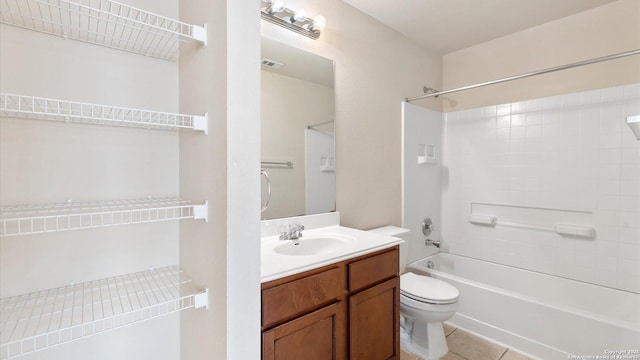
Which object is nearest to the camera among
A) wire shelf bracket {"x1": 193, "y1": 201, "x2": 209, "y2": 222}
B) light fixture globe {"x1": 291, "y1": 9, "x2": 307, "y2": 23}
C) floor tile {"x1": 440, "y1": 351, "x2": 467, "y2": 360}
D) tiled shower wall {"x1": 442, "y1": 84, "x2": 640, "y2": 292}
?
wire shelf bracket {"x1": 193, "y1": 201, "x2": 209, "y2": 222}

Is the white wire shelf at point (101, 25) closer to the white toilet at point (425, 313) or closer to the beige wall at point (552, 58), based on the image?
the white toilet at point (425, 313)

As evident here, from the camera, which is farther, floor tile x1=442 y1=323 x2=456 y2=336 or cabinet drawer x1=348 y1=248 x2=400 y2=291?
floor tile x1=442 y1=323 x2=456 y2=336

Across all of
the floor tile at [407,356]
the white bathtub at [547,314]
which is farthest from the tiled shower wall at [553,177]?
the floor tile at [407,356]

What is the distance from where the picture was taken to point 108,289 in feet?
3.40

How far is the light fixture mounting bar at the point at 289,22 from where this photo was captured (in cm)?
158

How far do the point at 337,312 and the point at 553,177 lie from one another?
2.28 m

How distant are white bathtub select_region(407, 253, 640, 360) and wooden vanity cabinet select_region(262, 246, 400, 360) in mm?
991

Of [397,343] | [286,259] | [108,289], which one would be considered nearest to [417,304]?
[397,343]

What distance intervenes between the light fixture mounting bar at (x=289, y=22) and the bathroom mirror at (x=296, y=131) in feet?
0.36

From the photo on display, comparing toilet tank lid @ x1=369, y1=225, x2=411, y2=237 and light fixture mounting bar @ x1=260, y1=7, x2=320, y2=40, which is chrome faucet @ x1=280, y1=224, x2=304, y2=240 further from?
light fixture mounting bar @ x1=260, y1=7, x2=320, y2=40

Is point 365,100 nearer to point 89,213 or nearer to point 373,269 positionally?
point 373,269

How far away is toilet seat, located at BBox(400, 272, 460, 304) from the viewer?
181 cm

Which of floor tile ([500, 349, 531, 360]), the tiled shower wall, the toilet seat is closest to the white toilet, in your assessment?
the toilet seat

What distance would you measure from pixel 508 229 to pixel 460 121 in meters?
1.15
